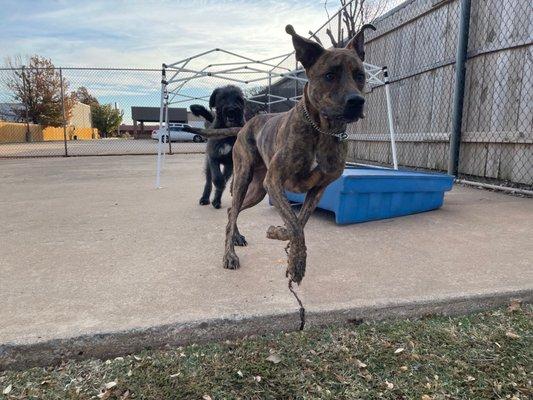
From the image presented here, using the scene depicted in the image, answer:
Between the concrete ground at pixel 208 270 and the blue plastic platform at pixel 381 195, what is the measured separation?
5.1 inches

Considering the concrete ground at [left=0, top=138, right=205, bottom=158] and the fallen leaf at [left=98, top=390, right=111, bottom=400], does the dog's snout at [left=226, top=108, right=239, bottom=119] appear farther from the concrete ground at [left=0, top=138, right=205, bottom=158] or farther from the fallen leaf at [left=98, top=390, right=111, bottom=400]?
the concrete ground at [left=0, top=138, right=205, bottom=158]

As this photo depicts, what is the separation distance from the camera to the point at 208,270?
2580 millimetres

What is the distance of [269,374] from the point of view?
64.5 inches

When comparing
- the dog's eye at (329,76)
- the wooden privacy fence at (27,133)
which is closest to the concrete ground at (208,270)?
the dog's eye at (329,76)

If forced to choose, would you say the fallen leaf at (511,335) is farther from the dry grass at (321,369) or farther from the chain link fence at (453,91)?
the chain link fence at (453,91)

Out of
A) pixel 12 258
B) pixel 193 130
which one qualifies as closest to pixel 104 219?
pixel 12 258

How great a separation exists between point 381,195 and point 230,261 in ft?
6.19

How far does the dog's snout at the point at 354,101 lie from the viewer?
1.80 meters

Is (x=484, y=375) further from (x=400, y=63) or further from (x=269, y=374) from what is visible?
(x=400, y=63)

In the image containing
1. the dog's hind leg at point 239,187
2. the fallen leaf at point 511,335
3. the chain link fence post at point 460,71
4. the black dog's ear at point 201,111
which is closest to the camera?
the fallen leaf at point 511,335

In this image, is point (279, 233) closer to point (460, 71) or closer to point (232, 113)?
point (232, 113)

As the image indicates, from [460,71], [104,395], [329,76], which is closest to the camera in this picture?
[104,395]

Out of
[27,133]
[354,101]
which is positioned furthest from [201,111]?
[27,133]

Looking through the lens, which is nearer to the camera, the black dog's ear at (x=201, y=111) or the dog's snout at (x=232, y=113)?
the dog's snout at (x=232, y=113)
